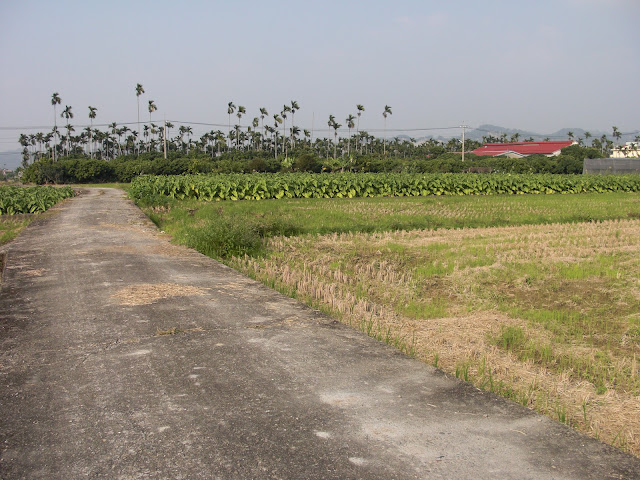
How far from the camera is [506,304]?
865 centimetres

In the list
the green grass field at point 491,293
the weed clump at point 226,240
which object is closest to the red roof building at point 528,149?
the green grass field at point 491,293

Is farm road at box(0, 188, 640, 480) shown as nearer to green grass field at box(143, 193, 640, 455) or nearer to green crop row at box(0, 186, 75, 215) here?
green grass field at box(143, 193, 640, 455)

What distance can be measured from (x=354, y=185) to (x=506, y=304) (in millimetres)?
27183

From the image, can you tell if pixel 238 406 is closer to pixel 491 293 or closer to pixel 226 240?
pixel 491 293

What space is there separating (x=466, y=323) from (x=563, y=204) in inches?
942

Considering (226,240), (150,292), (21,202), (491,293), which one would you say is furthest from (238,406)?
(21,202)

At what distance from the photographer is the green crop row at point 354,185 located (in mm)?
30484

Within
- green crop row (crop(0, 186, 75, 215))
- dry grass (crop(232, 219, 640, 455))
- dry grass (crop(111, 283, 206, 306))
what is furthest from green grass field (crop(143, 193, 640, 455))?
green crop row (crop(0, 186, 75, 215))

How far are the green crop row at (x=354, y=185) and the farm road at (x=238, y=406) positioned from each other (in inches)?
935

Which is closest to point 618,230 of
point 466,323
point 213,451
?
point 466,323

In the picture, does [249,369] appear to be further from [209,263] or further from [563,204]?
[563,204]

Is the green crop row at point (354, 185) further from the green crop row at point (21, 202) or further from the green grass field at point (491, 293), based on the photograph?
the green grass field at point (491, 293)

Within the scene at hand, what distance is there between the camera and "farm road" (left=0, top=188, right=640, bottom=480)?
10.9 feet

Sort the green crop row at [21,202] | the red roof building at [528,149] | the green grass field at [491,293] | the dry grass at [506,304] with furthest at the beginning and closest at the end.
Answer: the red roof building at [528,149], the green crop row at [21,202], the green grass field at [491,293], the dry grass at [506,304]
